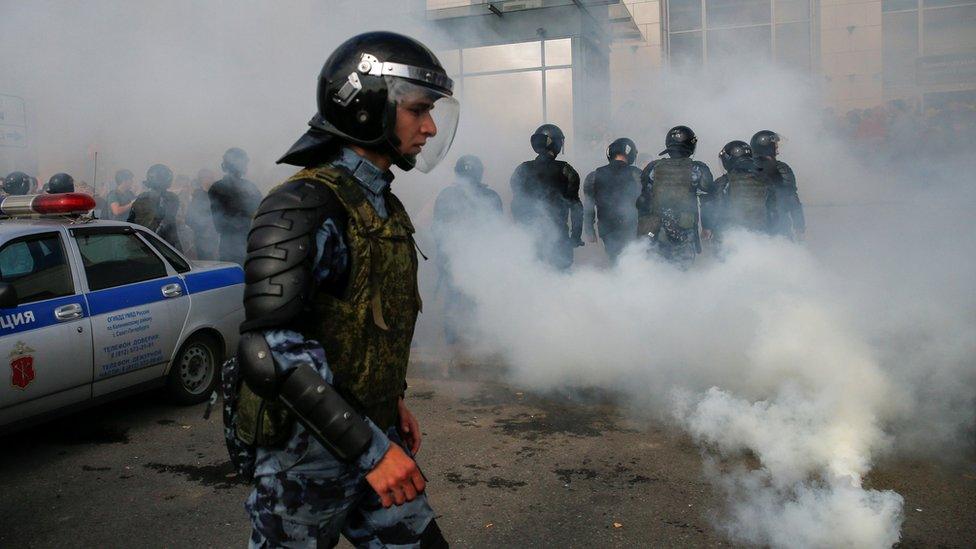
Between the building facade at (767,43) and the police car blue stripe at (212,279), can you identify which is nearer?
the police car blue stripe at (212,279)

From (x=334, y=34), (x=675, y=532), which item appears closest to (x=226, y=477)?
(x=675, y=532)

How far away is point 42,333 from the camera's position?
155 inches

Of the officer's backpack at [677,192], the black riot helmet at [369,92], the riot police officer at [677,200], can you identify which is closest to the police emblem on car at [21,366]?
the black riot helmet at [369,92]

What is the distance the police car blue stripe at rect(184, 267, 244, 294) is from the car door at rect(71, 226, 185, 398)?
0.35ft

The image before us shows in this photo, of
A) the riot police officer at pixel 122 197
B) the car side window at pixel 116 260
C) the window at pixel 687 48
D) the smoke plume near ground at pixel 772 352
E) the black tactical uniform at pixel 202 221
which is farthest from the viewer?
the window at pixel 687 48

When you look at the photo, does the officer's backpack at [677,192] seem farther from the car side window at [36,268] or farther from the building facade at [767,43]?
the building facade at [767,43]

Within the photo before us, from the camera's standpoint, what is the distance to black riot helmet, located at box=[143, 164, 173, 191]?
7469 millimetres

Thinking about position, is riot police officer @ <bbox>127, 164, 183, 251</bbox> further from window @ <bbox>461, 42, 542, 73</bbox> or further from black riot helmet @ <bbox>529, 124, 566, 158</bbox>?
window @ <bbox>461, 42, 542, 73</bbox>

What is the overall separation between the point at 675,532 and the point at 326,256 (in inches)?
83.1

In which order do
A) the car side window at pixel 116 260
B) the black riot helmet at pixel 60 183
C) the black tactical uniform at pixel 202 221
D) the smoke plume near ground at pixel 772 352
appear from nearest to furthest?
1. the smoke plume near ground at pixel 772 352
2. the car side window at pixel 116 260
3. the black riot helmet at pixel 60 183
4. the black tactical uniform at pixel 202 221

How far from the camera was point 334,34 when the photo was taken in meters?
8.32

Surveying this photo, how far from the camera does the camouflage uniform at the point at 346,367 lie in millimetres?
1585

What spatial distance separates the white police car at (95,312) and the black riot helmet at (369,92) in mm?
2788

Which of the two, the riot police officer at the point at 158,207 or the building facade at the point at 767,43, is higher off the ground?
the building facade at the point at 767,43
